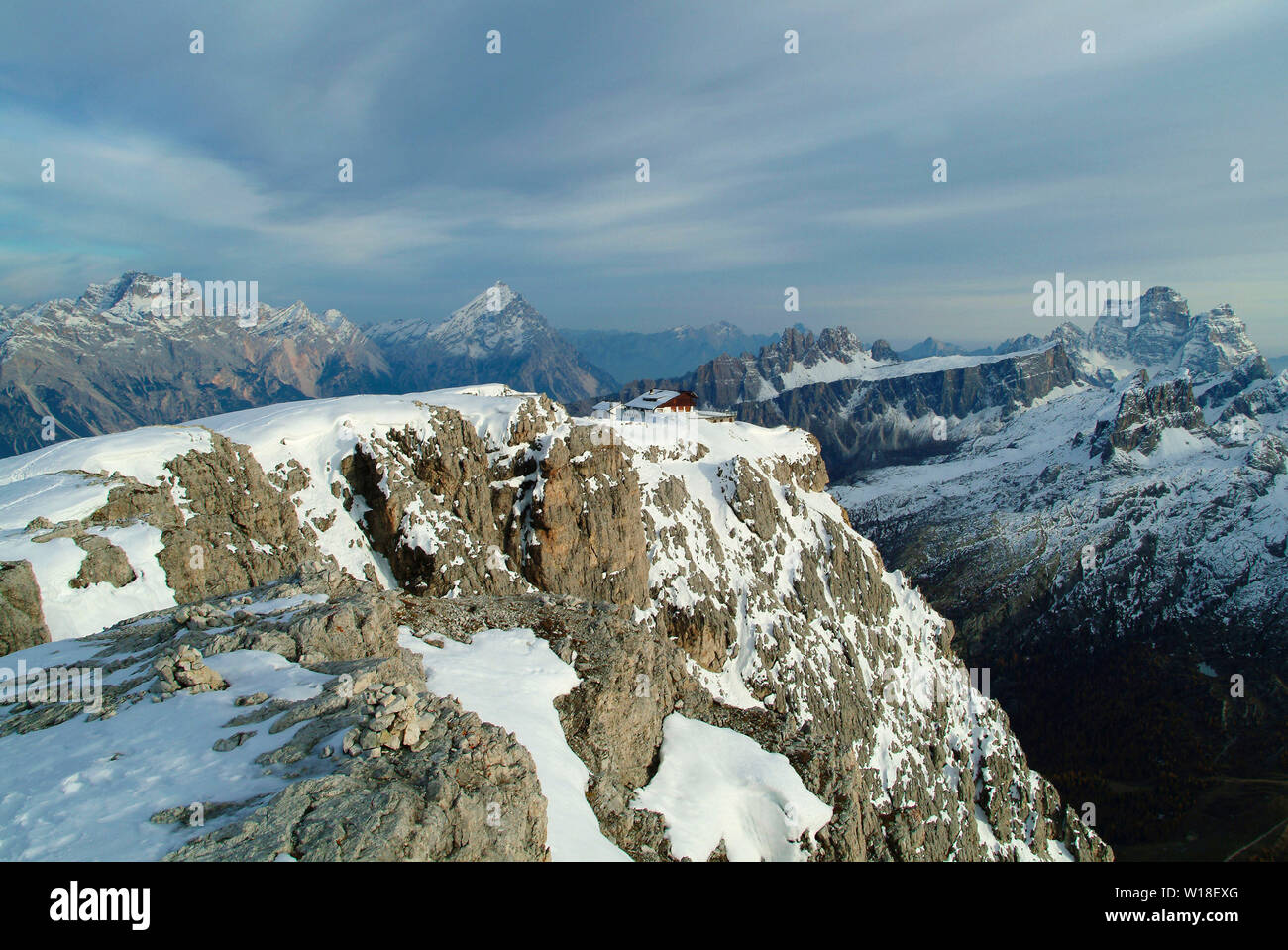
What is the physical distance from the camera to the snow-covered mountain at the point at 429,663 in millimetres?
12133

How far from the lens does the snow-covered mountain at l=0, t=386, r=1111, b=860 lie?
1213 centimetres

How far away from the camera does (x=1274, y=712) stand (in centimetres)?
17225

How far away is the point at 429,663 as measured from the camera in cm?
1975
